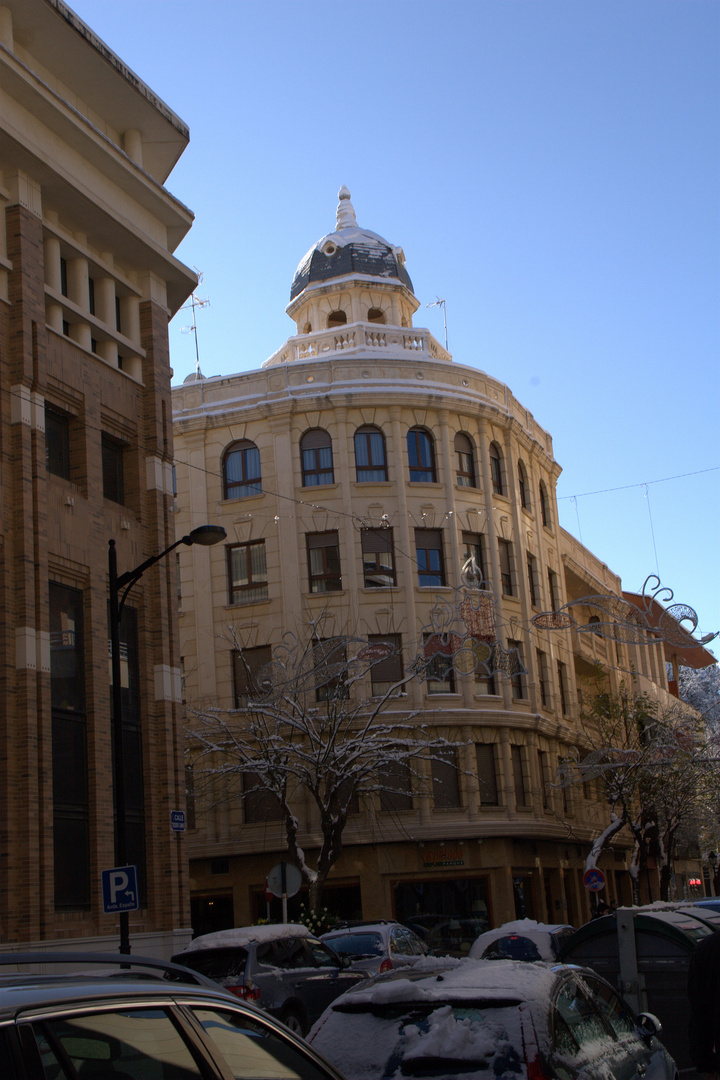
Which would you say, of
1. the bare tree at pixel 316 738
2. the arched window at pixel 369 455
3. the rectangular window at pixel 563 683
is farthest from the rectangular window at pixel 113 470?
the rectangular window at pixel 563 683

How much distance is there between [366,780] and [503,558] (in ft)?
32.3

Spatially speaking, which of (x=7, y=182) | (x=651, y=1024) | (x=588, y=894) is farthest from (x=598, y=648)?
(x=651, y=1024)

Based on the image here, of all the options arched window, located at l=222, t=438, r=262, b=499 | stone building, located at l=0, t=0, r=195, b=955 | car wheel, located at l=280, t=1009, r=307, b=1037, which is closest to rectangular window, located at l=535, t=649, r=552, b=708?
arched window, located at l=222, t=438, r=262, b=499

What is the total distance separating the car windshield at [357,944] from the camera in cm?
1862

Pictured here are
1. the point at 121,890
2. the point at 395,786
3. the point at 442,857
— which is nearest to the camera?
the point at 121,890

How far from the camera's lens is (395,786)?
36.4 m

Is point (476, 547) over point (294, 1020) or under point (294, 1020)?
over

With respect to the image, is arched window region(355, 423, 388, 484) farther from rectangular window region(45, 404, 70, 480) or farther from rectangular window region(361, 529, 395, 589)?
rectangular window region(45, 404, 70, 480)

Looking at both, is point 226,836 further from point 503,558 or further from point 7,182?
point 7,182

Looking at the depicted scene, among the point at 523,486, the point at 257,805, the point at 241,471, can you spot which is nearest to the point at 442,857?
the point at 257,805

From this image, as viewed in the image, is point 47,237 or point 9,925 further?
point 47,237

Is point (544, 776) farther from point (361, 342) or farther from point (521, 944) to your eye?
point (521, 944)

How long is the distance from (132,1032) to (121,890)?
1246cm

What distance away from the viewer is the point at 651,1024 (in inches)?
311
